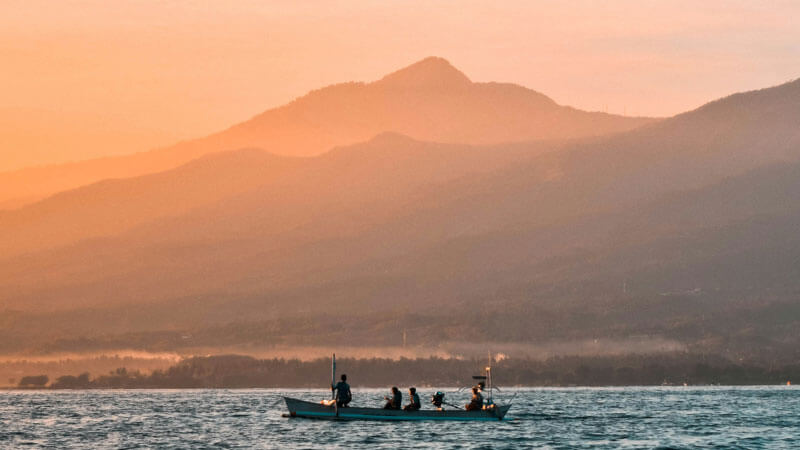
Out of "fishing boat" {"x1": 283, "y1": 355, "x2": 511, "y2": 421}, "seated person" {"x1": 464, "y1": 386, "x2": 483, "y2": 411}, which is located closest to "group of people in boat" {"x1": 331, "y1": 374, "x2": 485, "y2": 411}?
"seated person" {"x1": 464, "y1": 386, "x2": 483, "y2": 411}

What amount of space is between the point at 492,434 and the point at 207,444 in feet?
88.5

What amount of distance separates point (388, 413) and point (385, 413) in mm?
393

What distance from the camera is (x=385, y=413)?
5773 inches

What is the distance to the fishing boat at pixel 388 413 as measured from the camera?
147 m

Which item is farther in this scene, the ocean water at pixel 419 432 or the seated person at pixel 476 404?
the seated person at pixel 476 404

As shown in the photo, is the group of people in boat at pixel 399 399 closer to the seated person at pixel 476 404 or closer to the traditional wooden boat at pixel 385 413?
the seated person at pixel 476 404

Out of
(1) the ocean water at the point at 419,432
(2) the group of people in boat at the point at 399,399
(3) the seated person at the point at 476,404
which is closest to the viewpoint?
(1) the ocean water at the point at 419,432

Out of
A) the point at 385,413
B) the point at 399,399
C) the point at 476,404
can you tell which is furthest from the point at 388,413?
the point at 476,404

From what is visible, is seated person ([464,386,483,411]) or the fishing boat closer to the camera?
the fishing boat

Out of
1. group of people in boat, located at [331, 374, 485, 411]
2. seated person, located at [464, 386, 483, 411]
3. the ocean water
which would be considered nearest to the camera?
the ocean water

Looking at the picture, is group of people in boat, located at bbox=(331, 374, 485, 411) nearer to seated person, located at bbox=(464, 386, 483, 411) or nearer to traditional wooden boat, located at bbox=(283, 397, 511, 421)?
seated person, located at bbox=(464, 386, 483, 411)

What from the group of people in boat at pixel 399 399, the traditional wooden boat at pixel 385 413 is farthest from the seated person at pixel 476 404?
the traditional wooden boat at pixel 385 413

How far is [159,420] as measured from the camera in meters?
184

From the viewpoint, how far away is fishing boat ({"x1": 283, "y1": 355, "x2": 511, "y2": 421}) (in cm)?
14688
